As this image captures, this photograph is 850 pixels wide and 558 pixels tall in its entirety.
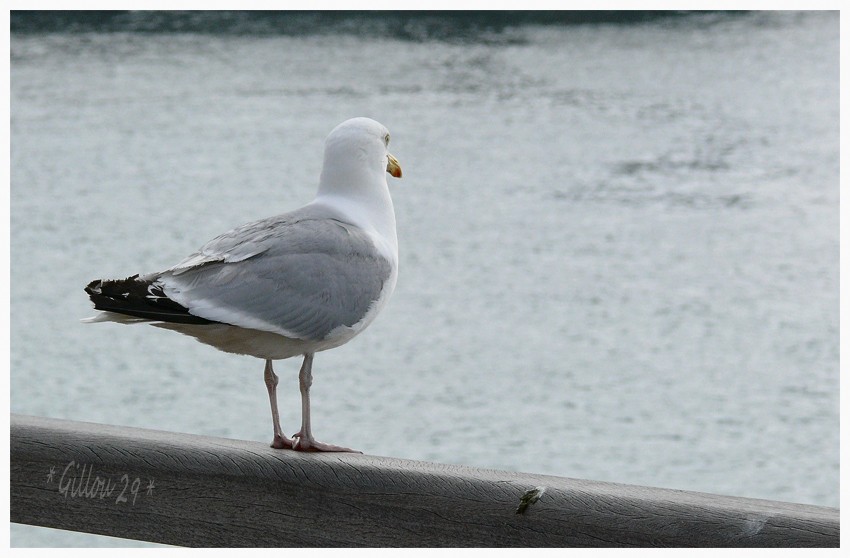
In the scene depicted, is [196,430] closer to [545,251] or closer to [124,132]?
[545,251]

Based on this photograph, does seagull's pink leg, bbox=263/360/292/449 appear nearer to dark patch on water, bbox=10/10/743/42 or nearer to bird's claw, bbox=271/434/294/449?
bird's claw, bbox=271/434/294/449

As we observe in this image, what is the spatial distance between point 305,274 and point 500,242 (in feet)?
45.2

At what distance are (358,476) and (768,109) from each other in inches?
1067

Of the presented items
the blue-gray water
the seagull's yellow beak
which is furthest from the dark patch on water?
the seagull's yellow beak

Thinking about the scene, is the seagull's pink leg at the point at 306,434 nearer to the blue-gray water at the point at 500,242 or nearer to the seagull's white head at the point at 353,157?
the seagull's white head at the point at 353,157

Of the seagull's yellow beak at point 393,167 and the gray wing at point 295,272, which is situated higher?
the seagull's yellow beak at point 393,167

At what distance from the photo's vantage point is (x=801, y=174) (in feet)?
72.9

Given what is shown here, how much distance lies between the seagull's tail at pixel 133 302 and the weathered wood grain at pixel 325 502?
0.74ft

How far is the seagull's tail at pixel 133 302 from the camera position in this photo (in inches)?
92.3

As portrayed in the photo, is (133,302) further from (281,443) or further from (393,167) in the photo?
(393,167)

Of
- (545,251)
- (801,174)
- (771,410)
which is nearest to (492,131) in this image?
(801,174)

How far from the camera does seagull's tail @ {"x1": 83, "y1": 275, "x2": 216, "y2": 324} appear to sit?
2.34 meters

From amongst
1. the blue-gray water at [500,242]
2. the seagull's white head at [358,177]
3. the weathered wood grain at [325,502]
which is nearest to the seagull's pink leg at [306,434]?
the weathered wood grain at [325,502]

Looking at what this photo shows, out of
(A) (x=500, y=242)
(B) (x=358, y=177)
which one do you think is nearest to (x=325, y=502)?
(B) (x=358, y=177)
